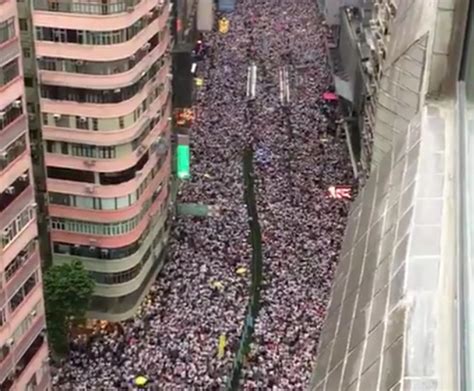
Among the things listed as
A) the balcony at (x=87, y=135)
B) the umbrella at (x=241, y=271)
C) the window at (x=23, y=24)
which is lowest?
the umbrella at (x=241, y=271)

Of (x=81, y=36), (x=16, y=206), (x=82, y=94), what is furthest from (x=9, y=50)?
(x=82, y=94)

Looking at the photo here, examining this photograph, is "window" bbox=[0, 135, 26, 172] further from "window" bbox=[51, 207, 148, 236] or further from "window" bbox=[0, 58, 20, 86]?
"window" bbox=[51, 207, 148, 236]

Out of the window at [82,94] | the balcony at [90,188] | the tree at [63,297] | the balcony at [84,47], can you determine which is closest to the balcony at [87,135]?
the window at [82,94]

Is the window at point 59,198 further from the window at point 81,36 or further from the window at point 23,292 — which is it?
the window at point 23,292

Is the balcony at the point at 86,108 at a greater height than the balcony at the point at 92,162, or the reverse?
the balcony at the point at 86,108

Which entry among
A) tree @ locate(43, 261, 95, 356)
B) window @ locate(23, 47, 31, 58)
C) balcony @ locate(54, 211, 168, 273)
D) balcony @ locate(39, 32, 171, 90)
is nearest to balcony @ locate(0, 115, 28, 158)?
balcony @ locate(39, 32, 171, 90)

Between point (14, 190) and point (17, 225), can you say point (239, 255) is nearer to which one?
point (17, 225)

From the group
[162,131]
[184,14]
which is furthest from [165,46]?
[184,14]
